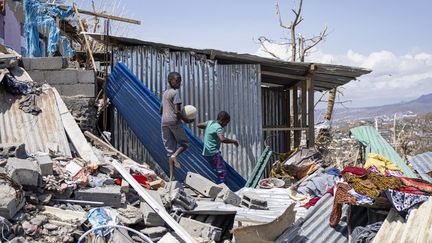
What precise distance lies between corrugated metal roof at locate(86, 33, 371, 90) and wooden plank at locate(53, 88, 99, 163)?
5.34 ft

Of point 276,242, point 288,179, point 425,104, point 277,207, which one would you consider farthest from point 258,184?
point 425,104

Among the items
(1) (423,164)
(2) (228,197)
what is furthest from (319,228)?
(1) (423,164)

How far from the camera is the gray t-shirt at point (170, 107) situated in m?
6.94

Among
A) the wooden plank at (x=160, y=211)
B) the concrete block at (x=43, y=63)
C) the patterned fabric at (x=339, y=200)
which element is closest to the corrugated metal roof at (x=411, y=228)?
the patterned fabric at (x=339, y=200)

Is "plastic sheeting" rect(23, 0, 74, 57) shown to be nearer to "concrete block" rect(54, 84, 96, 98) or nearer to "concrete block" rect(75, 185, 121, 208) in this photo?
"concrete block" rect(54, 84, 96, 98)

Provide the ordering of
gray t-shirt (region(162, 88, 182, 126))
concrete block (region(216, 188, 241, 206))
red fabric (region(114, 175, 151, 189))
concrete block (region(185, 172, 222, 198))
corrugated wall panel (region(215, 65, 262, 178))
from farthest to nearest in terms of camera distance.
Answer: corrugated wall panel (region(215, 65, 262, 178)) < gray t-shirt (region(162, 88, 182, 126)) < concrete block (region(185, 172, 222, 198)) < concrete block (region(216, 188, 241, 206)) < red fabric (region(114, 175, 151, 189))

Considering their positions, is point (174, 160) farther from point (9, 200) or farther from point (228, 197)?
point (9, 200)

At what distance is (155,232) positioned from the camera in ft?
16.4

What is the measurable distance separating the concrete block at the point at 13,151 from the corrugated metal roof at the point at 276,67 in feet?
9.43

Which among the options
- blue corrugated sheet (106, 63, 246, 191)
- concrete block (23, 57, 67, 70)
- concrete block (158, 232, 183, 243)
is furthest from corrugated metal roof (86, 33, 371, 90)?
concrete block (158, 232, 183, 243)

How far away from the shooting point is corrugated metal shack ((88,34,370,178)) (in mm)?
8211

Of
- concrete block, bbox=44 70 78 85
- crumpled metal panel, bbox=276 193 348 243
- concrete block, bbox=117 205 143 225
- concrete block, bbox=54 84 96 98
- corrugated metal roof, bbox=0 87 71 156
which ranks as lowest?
crumpled metal panel, bbox=276 193 348 243

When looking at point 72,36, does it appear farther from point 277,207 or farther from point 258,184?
point 277,207

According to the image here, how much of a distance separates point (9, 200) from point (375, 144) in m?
6.16
